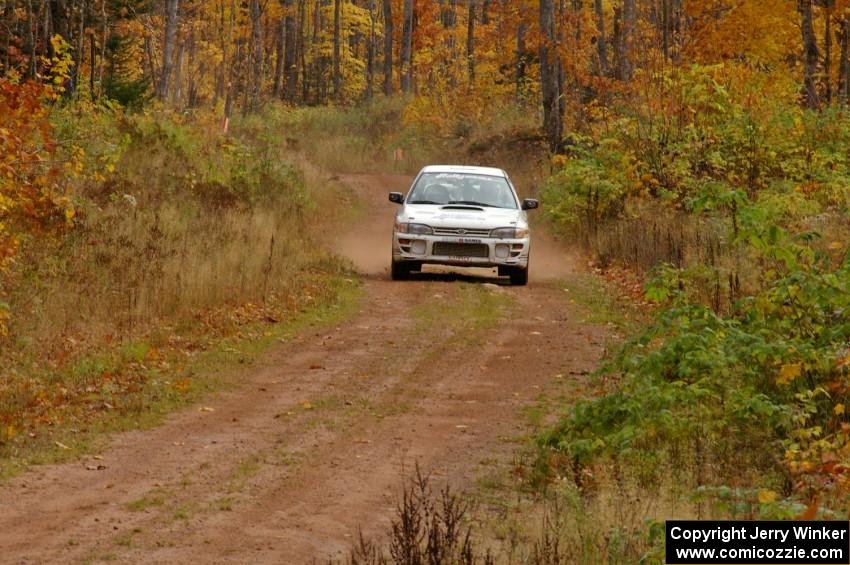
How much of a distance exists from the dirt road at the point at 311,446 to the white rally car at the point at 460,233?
194cm

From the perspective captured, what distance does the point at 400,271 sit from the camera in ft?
61.2

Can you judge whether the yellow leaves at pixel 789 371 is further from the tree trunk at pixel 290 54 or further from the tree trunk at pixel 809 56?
the tree trunk at pixel 290 54

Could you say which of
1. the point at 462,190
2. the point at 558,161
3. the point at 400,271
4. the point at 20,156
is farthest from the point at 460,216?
the point at 558,161

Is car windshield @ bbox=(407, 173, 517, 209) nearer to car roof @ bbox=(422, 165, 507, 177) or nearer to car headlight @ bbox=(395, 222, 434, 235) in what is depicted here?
car roof @ bbox=(422, 165, 507, 177)

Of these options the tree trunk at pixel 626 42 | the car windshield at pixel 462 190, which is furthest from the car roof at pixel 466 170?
the tree trunk at pixel 626 42

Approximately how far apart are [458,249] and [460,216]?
1.58 ft

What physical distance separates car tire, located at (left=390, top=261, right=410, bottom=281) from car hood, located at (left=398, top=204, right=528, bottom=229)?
2.40 feet

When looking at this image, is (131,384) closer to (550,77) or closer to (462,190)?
(462,190)

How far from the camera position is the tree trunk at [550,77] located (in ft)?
104

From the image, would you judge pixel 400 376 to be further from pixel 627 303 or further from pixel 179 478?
pixel 627 303

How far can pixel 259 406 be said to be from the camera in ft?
35.2

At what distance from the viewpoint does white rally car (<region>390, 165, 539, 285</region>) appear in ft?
58.6

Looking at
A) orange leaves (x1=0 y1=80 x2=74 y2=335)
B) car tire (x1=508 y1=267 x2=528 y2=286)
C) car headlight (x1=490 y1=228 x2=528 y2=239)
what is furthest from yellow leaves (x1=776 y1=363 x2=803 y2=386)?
car tire (x1=508 y1=267 x2=528 y2=286)

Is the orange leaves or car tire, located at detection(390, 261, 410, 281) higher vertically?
the orange leaves
